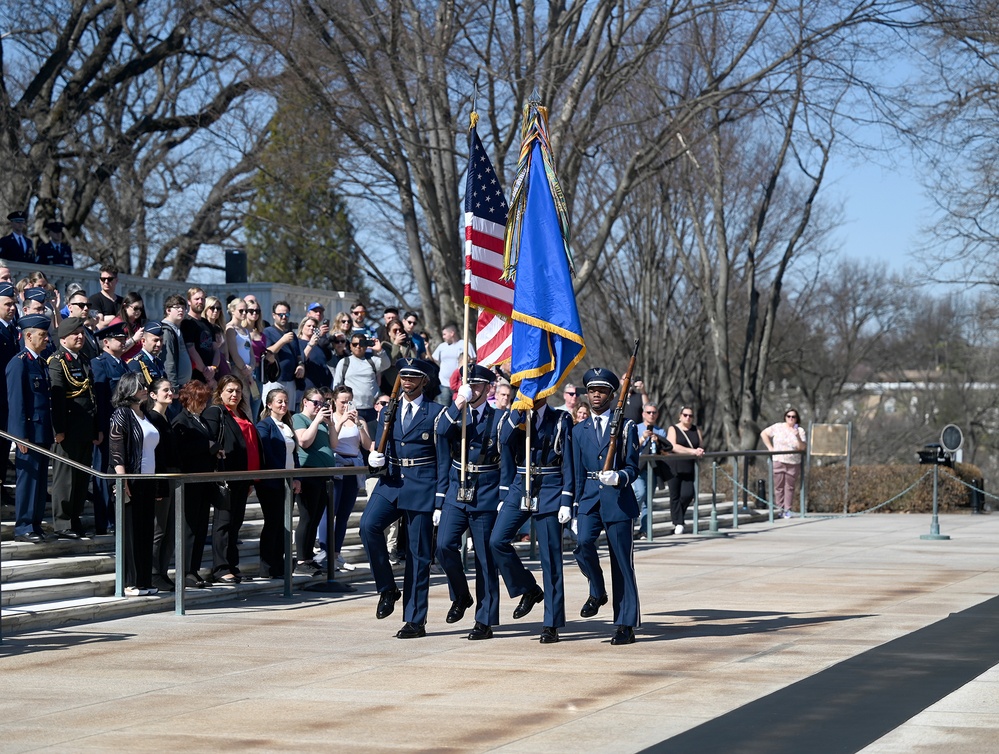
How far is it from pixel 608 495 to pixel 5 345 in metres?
5.99

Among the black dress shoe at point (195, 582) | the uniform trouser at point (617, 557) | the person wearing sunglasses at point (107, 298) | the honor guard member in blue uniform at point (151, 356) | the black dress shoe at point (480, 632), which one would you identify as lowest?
the black dress shoe at point (480, 632)

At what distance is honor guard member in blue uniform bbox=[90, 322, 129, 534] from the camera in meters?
13.7

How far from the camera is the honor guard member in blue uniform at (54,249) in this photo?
19.8 m

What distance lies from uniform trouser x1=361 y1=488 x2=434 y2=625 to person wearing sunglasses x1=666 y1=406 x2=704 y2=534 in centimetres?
970

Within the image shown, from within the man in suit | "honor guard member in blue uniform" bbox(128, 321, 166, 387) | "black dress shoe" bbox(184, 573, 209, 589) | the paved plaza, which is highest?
the man in suit

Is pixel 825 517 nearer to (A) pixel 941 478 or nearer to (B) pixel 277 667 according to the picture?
(A) pixel 941 478

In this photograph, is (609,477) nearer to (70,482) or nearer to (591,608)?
(591,608)

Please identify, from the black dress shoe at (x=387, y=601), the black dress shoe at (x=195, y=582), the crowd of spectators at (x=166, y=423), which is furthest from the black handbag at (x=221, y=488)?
the black dress shoe at (x=387, y=601)

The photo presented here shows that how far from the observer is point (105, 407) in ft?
45.5

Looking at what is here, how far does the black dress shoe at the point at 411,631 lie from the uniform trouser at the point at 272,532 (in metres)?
3.06

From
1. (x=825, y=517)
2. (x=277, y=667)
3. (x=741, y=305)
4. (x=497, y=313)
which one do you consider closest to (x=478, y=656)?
(x=277, y=667)

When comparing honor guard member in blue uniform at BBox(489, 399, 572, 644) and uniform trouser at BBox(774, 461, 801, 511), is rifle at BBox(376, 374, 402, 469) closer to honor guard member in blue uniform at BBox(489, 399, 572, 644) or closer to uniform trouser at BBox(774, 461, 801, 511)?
honor guard member in blue uniform at BBox(489, 399, 572, 644)

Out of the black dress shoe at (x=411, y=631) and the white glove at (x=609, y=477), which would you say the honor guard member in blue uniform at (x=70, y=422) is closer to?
the black dress shoe at (x=411, y=631)

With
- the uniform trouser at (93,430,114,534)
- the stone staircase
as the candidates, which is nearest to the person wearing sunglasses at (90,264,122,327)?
the uniform trouser at (93,430,114,534)
